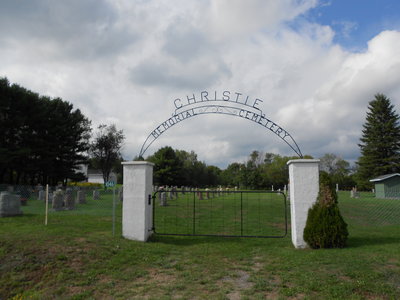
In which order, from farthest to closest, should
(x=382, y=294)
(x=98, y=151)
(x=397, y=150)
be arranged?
(x=98, y=151) → (x=397, y=150) → (x=382, y=294)

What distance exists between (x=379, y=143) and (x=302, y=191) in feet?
133

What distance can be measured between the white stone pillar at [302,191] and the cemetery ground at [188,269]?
0.62 m

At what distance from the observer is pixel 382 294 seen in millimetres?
4156

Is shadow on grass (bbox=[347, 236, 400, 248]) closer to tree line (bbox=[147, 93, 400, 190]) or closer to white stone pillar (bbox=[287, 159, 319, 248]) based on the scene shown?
white stone pillar (bbox=[287, 159, 319, 248])

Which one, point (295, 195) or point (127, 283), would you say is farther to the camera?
point (295, 195)

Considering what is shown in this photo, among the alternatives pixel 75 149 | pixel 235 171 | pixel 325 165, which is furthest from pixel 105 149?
pixel 325 165

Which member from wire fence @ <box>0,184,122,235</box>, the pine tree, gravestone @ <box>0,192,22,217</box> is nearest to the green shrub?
wire fence @ <box>0,184,122,235</box>

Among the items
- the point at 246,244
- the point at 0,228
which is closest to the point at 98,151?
the point at 0,228

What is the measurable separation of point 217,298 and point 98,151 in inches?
1964

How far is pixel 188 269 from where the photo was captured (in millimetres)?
5523

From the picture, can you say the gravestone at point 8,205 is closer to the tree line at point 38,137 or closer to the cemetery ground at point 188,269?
the cemetery ground at point 188,269

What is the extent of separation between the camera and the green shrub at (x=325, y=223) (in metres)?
6.54

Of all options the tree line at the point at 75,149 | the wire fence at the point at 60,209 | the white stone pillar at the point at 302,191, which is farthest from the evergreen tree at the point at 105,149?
the white stone pillar at the point at 302,191

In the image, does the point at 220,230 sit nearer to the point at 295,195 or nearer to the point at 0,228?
the point at 295,195
